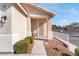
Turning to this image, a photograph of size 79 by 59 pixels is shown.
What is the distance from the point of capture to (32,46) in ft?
16.7

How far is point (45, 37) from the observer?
5094mm

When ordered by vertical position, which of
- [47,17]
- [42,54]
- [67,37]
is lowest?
[42,54]

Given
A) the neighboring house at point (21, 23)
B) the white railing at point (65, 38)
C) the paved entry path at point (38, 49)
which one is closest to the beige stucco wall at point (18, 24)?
the neighboring house at point (21, 23)

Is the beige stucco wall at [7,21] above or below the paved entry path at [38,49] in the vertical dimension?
above

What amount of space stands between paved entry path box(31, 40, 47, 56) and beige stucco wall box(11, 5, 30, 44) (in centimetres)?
34

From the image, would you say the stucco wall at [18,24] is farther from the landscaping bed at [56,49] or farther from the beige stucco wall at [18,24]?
the landscaping bed at [56,49]

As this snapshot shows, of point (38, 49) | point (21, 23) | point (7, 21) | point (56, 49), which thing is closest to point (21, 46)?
point (38, 49)

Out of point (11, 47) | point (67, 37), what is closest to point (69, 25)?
point (67, 37)

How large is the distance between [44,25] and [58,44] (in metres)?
0.57

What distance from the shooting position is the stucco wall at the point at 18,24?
5016 mm

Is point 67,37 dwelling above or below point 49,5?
below

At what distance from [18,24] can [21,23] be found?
2.9 inches

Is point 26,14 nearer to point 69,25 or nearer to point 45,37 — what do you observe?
point 45,37

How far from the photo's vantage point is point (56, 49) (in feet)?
16.9
